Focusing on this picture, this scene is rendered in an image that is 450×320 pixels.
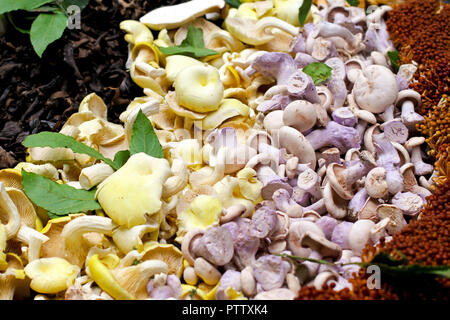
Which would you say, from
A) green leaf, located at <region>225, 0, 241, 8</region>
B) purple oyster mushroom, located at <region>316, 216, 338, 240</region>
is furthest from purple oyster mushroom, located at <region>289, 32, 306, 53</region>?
purple oyster mushroom, located at <region>316, 216, 338, 240</region>

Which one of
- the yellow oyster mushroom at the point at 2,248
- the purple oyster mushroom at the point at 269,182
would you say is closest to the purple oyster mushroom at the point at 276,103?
the purple oyster mushroom at the point at 269,182

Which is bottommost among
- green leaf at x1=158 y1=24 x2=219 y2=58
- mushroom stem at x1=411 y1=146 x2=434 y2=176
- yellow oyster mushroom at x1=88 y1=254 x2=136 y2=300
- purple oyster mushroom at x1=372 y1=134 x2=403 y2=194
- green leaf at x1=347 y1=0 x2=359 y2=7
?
yellow oyster mushroom at x1=88 y1=254 x2=136 y2=300

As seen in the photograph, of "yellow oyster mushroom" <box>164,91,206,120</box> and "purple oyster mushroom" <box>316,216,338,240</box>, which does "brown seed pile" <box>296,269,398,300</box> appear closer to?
"purple oyster mushroom" <box>316,216,338,240</box>

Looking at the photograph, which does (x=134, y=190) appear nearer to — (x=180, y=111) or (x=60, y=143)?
(x=60, y=143)

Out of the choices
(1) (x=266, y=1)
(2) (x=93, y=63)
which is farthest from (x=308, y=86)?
(2) (x=93, y=63)

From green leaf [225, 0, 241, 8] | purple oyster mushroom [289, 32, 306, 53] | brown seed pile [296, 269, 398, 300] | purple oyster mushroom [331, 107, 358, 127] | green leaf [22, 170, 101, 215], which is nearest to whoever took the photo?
brown seed pile [296, 269, 398, 300]
